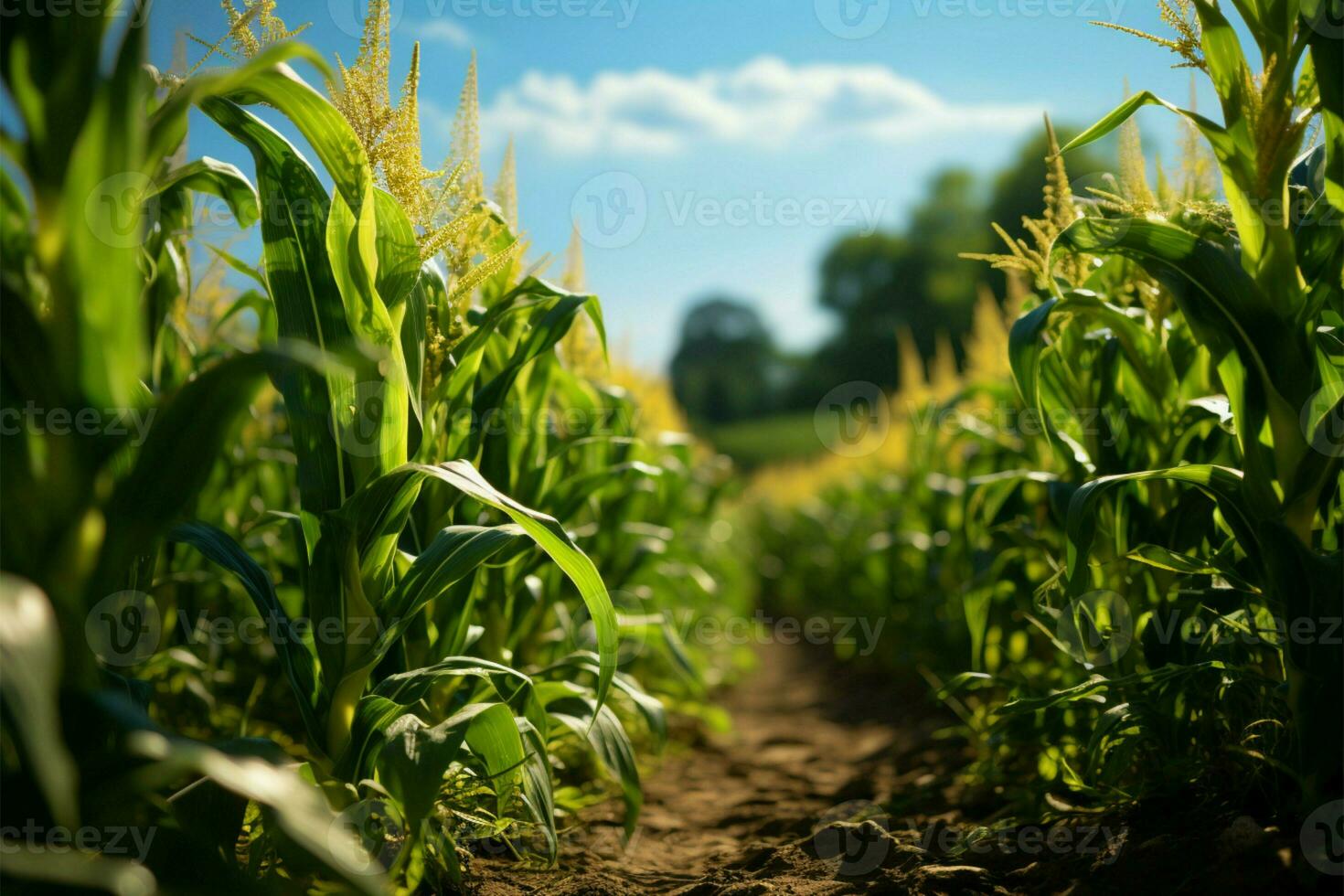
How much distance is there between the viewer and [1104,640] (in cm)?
205

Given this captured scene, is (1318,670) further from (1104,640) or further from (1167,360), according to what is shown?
(1167,360)

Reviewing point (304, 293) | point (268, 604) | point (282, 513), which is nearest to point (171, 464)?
point (268, 604)

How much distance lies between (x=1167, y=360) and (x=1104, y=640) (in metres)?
0.71

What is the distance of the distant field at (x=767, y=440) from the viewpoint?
89.1 ft

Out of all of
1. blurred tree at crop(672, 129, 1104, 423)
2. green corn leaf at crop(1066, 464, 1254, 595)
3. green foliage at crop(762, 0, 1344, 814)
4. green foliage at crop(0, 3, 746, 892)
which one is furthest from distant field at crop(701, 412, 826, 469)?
green corn leaf at crop(1066, 464, 1254, 595)

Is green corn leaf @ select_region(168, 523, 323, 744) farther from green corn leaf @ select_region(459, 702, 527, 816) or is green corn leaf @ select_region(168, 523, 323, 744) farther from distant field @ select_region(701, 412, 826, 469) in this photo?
distant field @ select_region(701, 412, 826, 469)

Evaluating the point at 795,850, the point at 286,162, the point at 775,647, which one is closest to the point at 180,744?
the point at 286,162

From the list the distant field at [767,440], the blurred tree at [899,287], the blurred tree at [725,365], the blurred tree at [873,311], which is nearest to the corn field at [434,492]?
the distant field at [767,440]

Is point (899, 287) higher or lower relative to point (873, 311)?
higher

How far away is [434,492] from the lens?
6.14ft

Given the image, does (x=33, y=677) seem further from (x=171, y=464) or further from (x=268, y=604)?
(x=268, y=604)

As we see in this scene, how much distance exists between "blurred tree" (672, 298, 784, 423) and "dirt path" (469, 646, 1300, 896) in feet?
102

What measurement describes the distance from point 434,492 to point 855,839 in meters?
1.32

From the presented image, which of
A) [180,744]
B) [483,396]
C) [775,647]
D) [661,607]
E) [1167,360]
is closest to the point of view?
[180,744]
